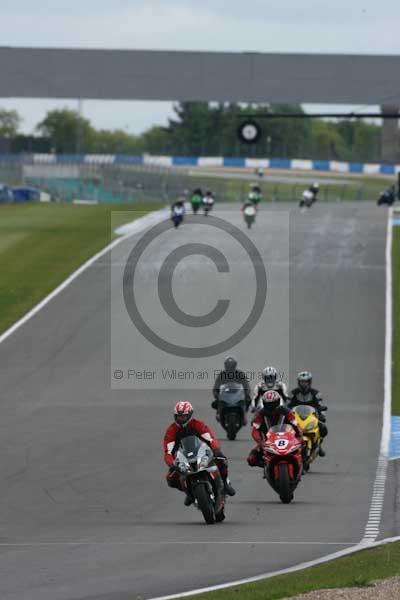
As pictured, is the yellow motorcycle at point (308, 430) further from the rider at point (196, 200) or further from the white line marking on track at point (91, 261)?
the rider at point (196, 200)

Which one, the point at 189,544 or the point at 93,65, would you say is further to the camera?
the point at 93,65

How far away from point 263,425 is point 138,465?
3142 mm

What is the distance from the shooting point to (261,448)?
16984mm

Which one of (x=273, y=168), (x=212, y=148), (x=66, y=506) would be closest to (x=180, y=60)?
(x=66, y=506)

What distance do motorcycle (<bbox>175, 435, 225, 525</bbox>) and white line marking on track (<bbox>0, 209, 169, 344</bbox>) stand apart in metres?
19.0

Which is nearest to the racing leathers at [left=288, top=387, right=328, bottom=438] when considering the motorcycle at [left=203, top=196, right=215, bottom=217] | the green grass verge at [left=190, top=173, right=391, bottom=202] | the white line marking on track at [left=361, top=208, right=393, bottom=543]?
the white line marking on track at [left=361, top=208, right=393, bottom=543]

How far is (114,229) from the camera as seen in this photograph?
5806 centimetres

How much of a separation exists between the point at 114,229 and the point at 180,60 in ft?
34.1

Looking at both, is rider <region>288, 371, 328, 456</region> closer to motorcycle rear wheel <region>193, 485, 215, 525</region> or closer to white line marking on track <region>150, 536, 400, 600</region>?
motorcycle rear wheel <region>193, 485, 215, 525</region>

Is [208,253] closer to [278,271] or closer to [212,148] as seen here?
[278,271]

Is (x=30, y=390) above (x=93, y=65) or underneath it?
underneath

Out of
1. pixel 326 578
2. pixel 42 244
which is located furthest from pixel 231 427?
pixel 42 244

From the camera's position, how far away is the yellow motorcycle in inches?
730

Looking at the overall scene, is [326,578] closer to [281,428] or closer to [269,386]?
[281,428]
